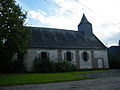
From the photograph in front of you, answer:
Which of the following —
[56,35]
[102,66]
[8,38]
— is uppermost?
[56,35]

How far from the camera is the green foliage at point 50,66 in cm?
2045

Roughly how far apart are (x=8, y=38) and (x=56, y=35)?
1174 cm

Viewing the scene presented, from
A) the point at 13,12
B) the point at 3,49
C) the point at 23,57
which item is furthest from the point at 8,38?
the point at 23,57

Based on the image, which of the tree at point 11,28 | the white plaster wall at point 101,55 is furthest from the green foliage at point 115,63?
the tree at point 11,28

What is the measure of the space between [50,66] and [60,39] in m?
6.47

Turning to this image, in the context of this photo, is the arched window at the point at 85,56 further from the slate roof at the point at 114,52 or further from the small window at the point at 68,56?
the slate roof at the point at 114,52

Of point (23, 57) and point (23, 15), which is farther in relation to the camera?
point (23, 57)

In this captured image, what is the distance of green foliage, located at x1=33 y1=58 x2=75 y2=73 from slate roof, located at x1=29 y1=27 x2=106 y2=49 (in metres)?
2.83

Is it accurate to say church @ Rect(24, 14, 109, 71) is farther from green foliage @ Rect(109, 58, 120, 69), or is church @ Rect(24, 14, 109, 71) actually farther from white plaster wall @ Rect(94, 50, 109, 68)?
green foliage @ Rect(109, 58, 120, 69)

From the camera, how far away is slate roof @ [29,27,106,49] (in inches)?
908

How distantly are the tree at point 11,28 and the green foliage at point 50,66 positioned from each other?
4.73 meters

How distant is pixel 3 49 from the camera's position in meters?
16.5

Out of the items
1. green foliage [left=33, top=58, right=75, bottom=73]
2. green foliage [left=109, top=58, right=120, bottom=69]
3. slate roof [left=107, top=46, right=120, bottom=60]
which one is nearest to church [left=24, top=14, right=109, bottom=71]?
green foliage [left=33, top=58, right=75, bottom=73]

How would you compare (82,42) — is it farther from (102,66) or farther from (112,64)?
(112,64)
